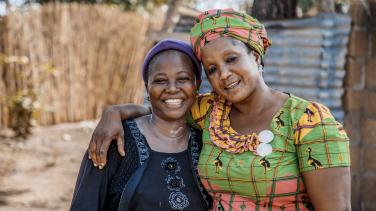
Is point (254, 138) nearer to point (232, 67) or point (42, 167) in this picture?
point (232, 67)

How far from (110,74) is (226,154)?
→ 874 cm

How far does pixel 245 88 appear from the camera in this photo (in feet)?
8.21

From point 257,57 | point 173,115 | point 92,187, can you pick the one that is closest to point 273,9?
point 257,57

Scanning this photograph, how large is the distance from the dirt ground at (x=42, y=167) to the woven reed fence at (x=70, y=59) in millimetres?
479

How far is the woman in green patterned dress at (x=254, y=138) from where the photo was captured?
7.55 ft

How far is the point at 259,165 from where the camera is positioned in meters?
2.40

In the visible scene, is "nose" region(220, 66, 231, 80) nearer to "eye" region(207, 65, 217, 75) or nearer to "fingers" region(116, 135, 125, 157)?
"eye" region(207, 65, 217, 75)

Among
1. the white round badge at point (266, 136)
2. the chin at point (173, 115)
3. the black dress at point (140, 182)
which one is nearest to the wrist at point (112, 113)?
the black dress at point (140, 182)

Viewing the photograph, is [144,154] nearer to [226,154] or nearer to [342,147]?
[226,154]

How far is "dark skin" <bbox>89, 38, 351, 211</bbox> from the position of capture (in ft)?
7.71

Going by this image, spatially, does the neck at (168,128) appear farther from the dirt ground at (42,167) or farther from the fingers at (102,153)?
the dirt ground at (42,167)

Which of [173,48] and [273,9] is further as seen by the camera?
[273,9]


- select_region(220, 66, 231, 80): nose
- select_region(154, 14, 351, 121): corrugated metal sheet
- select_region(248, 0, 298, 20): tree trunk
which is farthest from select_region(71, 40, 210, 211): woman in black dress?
select_region(248, 0, 298, 20): tree trunk

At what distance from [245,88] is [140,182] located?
2.13 feet
